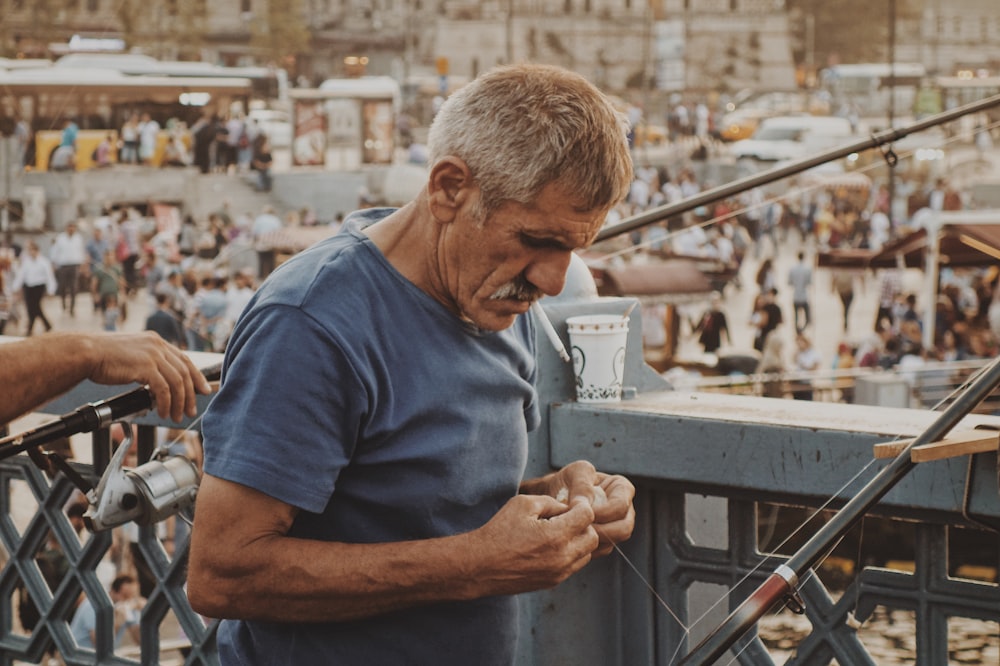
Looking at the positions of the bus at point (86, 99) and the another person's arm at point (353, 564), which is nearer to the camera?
the another person's arm at point (353, 564)

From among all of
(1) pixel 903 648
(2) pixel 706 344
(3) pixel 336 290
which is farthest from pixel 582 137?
(2) pixel 706 344

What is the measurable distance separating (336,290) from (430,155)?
0.23 m

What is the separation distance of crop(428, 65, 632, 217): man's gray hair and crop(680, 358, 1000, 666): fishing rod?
516 mm

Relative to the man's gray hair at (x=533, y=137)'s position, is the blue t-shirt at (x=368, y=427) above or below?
below

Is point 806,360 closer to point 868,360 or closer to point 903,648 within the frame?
point 868,360

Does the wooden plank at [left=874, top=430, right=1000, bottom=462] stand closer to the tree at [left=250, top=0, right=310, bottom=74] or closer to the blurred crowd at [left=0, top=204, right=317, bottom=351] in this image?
the blurred crowd at [left=0, top=204, right=317, bottom=351]

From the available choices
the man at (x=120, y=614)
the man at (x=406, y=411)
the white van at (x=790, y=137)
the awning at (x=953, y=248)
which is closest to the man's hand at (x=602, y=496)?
the man at (x=406, y=411)

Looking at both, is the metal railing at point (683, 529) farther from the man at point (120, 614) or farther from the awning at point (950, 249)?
the awning at point (950, 249)

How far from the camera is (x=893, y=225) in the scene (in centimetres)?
3844

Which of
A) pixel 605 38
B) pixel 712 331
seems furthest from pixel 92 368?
pixel 605 38

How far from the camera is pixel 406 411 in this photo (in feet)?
5.98

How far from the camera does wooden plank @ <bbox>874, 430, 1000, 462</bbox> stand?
1.94 metres

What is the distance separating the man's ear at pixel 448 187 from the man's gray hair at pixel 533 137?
0.04 ft

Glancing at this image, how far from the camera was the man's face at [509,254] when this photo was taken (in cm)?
182
